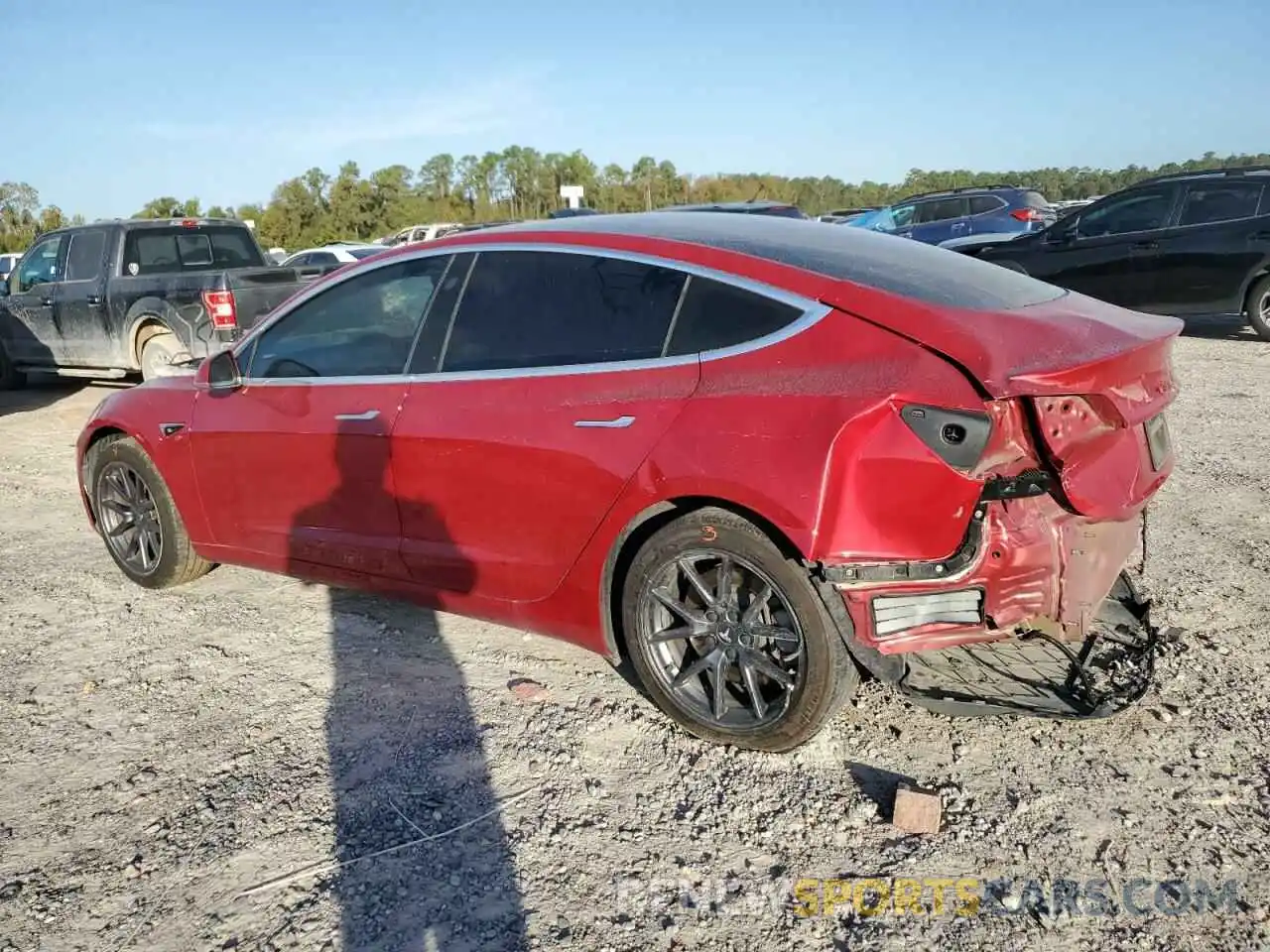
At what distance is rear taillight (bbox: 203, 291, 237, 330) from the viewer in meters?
8.70

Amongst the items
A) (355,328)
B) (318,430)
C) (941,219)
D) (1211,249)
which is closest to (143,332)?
(355,328)

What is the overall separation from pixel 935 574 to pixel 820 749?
2.55ft

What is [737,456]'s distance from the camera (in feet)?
9.44

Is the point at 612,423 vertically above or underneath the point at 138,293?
underneath

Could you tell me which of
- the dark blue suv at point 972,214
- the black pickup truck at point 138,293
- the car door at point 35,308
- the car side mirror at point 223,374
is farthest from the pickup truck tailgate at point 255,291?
the dark blue suv at point 972,214

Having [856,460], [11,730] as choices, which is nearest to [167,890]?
[11,730]

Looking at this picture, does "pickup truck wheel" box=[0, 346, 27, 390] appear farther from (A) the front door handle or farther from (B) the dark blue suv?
(B) the dark blue suv

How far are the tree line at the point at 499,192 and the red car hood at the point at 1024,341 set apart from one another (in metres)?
46.4

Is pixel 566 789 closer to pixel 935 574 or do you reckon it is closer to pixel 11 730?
pixel 935 574

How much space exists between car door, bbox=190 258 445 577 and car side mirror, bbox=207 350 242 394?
0.03 metres

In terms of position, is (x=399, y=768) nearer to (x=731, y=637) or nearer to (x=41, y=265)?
(x=731, y=637)

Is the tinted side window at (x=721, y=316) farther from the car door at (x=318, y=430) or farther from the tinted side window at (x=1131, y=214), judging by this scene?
the tinted side window at (x=1131, y=214)

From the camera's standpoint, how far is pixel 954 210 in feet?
57.0

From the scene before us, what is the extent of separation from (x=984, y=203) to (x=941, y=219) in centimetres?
77
